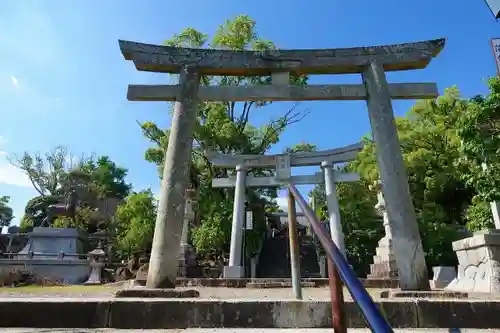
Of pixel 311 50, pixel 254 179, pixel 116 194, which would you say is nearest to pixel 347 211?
pixel 254 179

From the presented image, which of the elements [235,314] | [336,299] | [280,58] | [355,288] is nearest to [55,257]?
[280,58]

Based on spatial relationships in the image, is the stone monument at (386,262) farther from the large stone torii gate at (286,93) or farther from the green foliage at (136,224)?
the green foliage at (136,224)

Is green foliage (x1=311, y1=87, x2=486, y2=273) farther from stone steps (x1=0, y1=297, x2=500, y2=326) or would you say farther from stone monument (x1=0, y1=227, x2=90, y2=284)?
stone steps (x1=0, y1=297, x2=500, y2=326)

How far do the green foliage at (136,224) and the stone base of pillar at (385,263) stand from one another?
11.8 metres

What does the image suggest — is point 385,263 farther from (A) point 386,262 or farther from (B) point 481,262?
(B) point 481,262

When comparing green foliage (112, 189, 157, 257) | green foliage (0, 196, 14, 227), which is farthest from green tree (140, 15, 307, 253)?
green foliage (0, 196, 14, 227)

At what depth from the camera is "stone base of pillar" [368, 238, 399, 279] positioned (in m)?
11.1

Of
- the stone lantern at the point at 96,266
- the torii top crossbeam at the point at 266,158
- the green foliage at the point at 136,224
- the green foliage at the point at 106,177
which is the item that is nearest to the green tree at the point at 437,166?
the torii top crossbeam at the point at 266,158

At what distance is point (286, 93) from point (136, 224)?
A: 16.0m

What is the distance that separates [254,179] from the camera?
14734mm

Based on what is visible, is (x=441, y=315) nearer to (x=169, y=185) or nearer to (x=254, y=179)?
(x=169, y=185)

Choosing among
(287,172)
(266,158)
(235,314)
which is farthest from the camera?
(266,158)

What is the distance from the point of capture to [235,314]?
9.27 feet

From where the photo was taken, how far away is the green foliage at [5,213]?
3147cm
